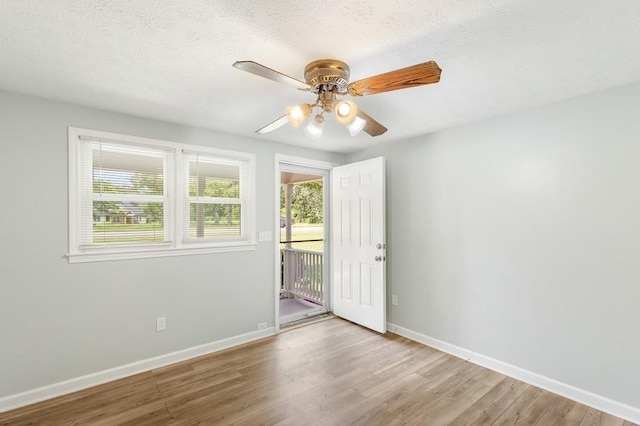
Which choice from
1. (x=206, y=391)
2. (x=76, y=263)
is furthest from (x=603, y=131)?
(x=76, y=263)

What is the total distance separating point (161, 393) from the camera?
7.79ft

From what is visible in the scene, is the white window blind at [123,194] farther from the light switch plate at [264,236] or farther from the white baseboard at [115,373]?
the white baseboard at [115,373]

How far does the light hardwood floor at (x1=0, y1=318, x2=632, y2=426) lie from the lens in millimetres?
2082

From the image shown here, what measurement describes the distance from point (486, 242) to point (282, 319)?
260 cm

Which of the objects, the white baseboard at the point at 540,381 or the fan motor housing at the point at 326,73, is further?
the white baseboard at the point at 540,381

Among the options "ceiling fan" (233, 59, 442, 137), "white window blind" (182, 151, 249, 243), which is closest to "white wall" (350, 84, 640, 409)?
"ceiling fan" (233, 59, 442, 137)

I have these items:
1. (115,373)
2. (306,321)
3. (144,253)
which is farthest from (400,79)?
(306,321)

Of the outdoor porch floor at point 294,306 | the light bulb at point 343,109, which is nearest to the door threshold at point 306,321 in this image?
the outdoor porch floor at point 294,306

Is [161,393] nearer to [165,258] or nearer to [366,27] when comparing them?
[165,258]

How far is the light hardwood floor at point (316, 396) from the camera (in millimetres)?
2082

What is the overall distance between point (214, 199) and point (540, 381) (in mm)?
3405

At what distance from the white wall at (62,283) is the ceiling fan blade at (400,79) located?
207 centimetres

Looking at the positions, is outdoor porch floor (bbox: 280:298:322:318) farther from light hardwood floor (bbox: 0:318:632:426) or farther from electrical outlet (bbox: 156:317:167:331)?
electrical outlet (bbox: 156:317:167:331)

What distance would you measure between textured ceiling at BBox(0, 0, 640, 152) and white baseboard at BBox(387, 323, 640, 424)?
2.26 meters
